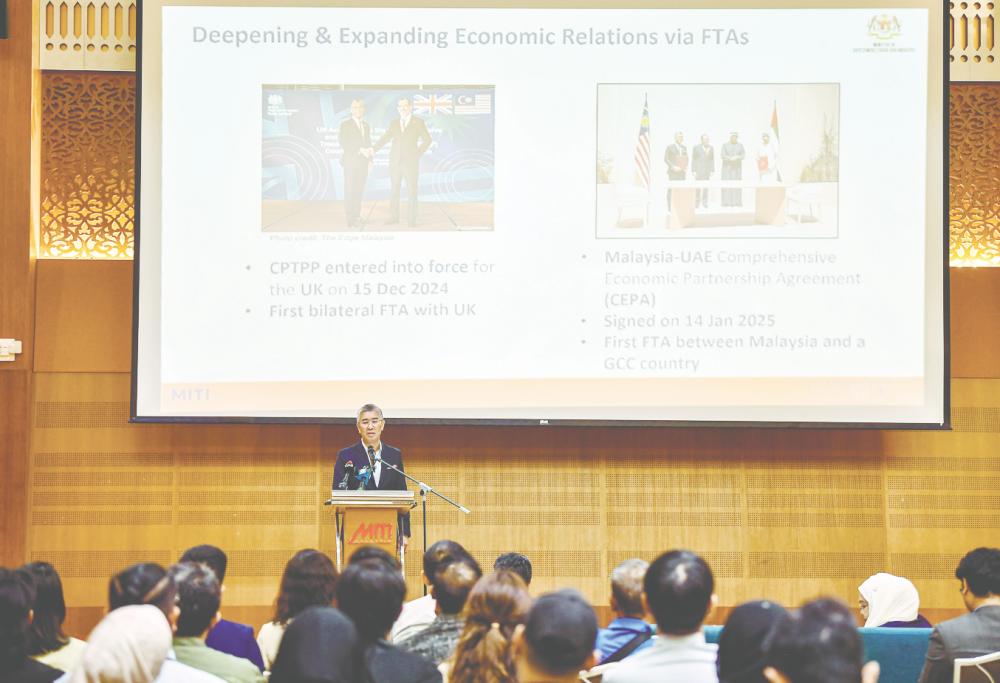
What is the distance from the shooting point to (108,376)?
6.95m

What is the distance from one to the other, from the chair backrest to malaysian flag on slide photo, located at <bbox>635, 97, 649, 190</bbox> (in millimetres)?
3959

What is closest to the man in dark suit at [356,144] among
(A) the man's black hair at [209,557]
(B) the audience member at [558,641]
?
(A) the man's black hair at [209,557]

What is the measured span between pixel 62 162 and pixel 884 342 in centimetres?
502

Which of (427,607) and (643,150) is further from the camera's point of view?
(643,150)

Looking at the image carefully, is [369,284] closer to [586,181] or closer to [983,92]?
[586,181]

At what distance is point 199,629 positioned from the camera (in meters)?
2.84

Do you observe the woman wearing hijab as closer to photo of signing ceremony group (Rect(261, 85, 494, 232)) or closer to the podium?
the podium

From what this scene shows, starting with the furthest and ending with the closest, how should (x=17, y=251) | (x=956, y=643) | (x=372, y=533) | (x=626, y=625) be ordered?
(x=17, y=251) < (x=372, y=533) < (x=956, y=643) < (x=626, y=625)

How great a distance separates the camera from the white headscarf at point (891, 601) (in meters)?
4.29

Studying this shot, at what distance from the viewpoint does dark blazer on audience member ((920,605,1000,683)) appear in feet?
10.7

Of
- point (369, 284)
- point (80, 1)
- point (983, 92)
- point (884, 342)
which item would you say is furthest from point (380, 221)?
point (983, 92)

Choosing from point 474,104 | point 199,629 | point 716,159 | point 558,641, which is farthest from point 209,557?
point 716,159

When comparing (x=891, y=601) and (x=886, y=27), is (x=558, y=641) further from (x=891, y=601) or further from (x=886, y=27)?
(x=886, y=27)

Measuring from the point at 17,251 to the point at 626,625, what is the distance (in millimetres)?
5142
